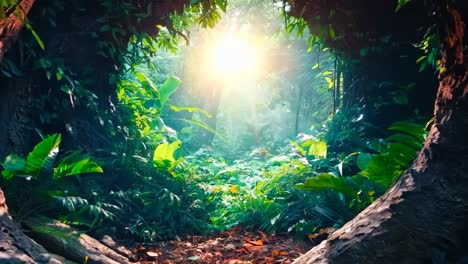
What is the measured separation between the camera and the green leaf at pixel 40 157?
122 inches

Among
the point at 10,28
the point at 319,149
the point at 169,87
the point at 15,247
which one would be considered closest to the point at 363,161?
the point at 319,149

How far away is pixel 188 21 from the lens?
6.26m

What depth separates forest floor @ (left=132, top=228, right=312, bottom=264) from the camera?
10.4ft

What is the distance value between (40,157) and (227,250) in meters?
2.15

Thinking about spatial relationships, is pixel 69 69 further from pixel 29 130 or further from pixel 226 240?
pixel 226 240

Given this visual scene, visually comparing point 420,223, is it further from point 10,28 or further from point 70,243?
point 10,28

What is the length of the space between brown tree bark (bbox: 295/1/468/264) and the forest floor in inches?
43.4

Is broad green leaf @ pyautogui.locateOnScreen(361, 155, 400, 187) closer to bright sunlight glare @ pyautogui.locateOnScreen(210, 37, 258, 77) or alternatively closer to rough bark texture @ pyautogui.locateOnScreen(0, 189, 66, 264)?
rough bark texture @ pyautogui.locateOnScreen(0, 189, 66, 264)

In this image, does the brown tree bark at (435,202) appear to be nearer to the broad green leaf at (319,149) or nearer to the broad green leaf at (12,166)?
the broad green leaf at (12,166)

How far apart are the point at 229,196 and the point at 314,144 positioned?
1.77 metres

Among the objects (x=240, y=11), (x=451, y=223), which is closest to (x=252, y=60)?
(x=240, y=11)

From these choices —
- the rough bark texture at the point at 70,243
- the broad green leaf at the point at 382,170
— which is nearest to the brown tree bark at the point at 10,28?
the rough bark texture at the point at 70,243

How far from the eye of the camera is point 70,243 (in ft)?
9.15

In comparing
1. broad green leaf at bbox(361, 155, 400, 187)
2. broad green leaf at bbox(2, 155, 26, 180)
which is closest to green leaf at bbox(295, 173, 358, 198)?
broad green leaf at bbox(361, 155, 400, 187)
